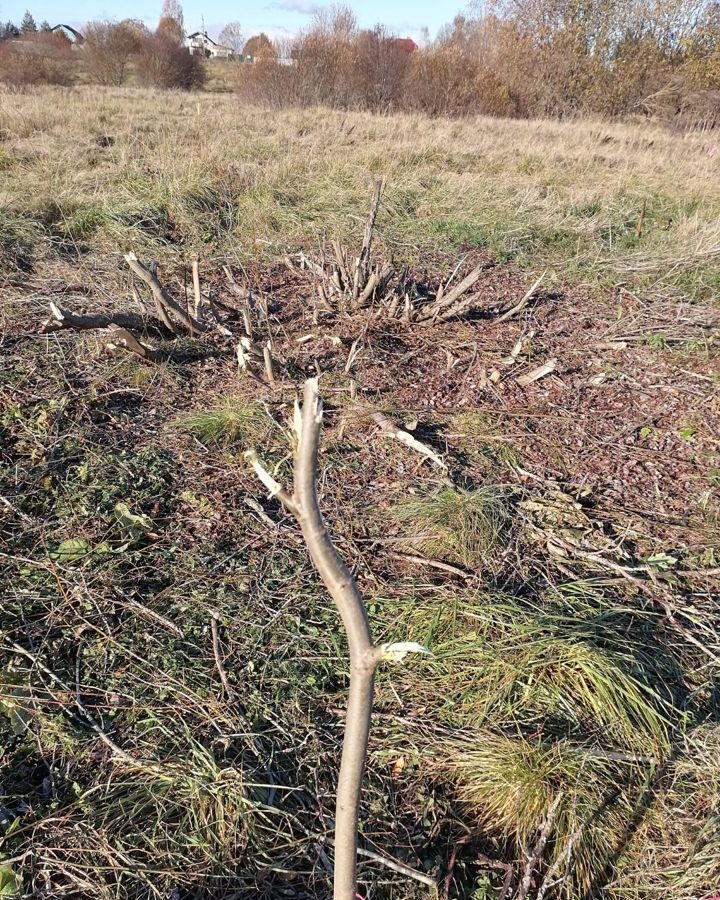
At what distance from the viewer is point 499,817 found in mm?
1631

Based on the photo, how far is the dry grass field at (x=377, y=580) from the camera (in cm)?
158

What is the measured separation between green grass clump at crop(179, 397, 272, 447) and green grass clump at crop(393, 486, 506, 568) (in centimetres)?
88

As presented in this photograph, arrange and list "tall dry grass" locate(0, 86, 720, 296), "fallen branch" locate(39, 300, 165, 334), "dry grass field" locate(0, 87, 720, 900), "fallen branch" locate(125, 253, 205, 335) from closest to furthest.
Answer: "dry grass field" locate(0, 87, 720, 900), "fallen branch" locate(39, 300, 165, 334), "fallen branch" locate(125, 253, 205, 335), "tall dry grass" locate(0, 86, 720, 296)

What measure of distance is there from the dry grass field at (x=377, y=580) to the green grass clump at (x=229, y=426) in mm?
18

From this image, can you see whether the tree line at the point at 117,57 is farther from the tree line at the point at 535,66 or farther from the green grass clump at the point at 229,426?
the green grass clump at the point at 229,426

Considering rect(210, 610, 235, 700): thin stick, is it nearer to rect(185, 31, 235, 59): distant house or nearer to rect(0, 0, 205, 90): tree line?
rect(0, 0, 205, 90): tree line

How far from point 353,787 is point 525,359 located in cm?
321

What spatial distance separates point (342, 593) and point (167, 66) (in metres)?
25.4

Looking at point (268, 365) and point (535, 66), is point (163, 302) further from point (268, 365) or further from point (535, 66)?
point (535, 66)

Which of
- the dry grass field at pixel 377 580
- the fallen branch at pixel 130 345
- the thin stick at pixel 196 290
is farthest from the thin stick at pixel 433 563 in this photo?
the thin stick at pixel 196 290

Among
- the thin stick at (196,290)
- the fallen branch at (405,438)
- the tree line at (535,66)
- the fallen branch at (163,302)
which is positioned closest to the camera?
the fallen branch at (405,438)

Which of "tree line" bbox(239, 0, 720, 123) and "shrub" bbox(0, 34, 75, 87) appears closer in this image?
"tree line" bbox(239, 0, 720, 123)

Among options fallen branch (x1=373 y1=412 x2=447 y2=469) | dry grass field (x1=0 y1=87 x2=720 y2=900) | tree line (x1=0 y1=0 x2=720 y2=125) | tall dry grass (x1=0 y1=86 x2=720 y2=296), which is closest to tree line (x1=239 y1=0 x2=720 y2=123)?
tree line (x1=0 y1=0 x2=720 y2=125)

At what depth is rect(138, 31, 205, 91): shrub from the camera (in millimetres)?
20812
